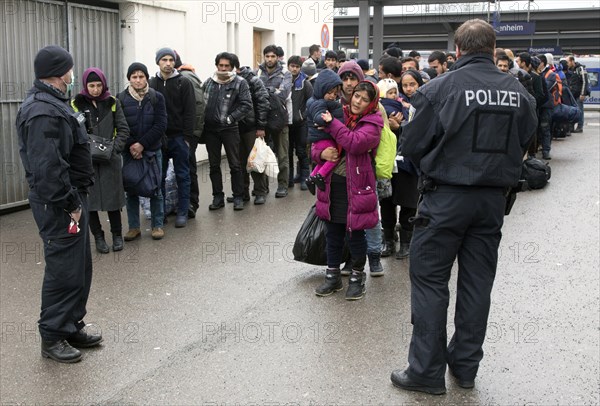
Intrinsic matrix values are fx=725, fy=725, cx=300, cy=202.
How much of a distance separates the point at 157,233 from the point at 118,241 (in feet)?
1.79

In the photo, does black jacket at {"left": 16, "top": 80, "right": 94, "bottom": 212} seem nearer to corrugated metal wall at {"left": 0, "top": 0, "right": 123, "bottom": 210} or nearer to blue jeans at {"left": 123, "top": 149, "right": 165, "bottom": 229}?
blue jeans at {"left": 123, "top": 149, "right": 165, "bottom": 229}

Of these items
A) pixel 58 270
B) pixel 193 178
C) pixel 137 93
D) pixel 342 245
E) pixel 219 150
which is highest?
pixel 137 93

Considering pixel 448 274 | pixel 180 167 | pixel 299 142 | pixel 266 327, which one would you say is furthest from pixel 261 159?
pixel 448 274

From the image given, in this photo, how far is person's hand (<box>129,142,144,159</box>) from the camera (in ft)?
25.2

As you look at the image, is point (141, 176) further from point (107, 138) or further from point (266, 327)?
point (266, 327)

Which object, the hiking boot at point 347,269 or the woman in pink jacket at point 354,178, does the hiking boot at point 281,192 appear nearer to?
the hiking boot at point 347,269

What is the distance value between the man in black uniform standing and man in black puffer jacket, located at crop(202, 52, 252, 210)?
506cm

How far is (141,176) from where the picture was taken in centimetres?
775

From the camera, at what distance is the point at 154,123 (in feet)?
25.7

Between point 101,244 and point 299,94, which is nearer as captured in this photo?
point 101,244

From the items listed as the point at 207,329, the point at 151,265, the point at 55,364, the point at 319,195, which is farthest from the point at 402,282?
the point at 55,364

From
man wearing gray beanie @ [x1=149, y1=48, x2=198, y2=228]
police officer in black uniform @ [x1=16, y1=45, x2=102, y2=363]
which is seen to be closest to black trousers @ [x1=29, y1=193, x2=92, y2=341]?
police officer in black uniform @ [x1=16, y1=45, x2=102, y2=363]

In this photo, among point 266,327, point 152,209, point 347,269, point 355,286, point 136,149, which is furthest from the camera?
point 152,209

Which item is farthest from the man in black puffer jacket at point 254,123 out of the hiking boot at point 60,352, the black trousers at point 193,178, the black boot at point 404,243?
the hiking boot at point 60,352
